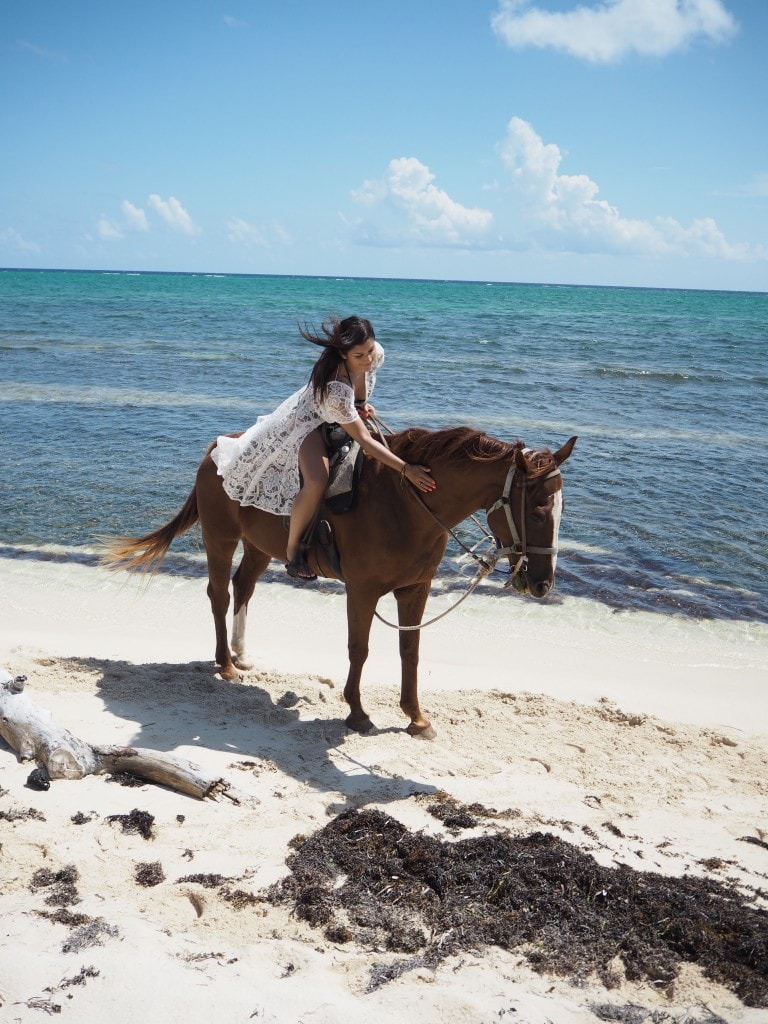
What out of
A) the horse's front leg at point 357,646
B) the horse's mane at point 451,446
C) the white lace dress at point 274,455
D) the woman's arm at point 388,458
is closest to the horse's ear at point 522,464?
the horse's mane at point 451,446

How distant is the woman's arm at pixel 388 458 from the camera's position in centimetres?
469

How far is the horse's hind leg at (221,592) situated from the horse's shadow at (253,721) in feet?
0.36

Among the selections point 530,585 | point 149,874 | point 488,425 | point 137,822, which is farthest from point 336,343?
point 488,425

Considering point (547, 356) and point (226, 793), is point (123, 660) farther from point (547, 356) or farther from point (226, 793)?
point (547, 356)


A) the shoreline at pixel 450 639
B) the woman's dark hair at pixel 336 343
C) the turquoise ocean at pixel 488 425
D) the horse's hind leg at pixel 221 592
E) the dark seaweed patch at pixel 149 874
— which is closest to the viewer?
the dark seaweed patch at pixel 149 874

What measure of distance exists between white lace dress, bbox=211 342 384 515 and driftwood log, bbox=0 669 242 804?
175 cm

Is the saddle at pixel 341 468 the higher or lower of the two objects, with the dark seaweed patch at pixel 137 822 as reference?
higher

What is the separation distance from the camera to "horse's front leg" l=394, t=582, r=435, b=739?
5273 mm

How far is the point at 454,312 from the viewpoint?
5775 cm

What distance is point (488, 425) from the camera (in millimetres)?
16812

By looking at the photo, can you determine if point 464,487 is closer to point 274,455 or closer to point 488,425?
point 274,455

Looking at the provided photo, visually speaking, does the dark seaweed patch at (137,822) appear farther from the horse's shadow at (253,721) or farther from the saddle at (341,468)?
the saddle at (341,468)

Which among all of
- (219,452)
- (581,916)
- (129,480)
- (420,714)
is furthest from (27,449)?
(581,916)

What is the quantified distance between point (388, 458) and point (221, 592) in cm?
222
